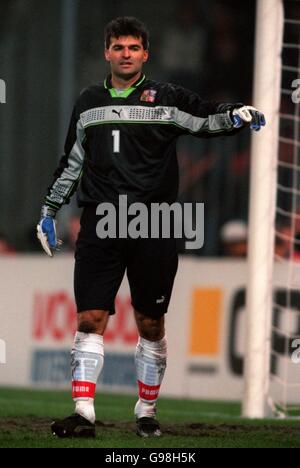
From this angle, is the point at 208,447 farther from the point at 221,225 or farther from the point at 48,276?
the point at 221,225

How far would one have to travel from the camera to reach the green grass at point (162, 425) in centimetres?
738

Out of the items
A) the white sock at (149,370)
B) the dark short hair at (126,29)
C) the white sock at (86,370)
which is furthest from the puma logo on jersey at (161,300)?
the dark short hair at (126,29)

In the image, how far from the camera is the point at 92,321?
7605 millimetres

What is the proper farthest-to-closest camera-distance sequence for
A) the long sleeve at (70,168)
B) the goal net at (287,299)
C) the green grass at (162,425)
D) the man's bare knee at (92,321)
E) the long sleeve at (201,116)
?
1. the goal net at (287,299)
2. the long sleeve at (70,168)
3. the man's bare knee at (92,321)
4. the long sleeve at (201,116)
5. the green grass at (162,425)

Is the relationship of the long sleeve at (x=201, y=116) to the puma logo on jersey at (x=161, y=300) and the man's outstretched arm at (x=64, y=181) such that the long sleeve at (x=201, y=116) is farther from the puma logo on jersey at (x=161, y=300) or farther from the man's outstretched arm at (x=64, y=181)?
the puma logo on jersey at (x=161, y=300)

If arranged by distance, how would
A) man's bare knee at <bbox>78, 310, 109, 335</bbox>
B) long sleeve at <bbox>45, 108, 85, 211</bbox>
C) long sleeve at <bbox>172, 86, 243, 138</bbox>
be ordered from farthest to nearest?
long sleeve at <bbox>45, 108, 85, 211</bbox> → man's bare knee at <bbox>78, 310, 109, 335</bbox> → long sleeve at <bbox>172, 86, 243, 138</bbox>

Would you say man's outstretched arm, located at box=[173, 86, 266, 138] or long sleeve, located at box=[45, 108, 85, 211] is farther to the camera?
long sleeve, located at box=[45, 108, 85, 211]

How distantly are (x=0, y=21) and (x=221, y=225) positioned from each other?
4.24m

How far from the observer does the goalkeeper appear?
298 inches

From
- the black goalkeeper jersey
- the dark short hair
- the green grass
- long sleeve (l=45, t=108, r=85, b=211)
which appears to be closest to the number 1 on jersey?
the black goalkeeper jersey

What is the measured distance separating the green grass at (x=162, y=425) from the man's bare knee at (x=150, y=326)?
21.4 inches

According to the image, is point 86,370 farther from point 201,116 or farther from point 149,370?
point 201,116

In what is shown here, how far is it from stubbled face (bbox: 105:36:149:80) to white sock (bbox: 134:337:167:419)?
1468 millimetres

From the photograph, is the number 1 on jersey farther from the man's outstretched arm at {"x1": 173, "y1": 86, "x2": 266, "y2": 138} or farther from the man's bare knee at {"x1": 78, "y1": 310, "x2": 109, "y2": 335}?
the man's bare knee at {"x1": 78, "y1": 310, "x2": 109, "y2": 335}
